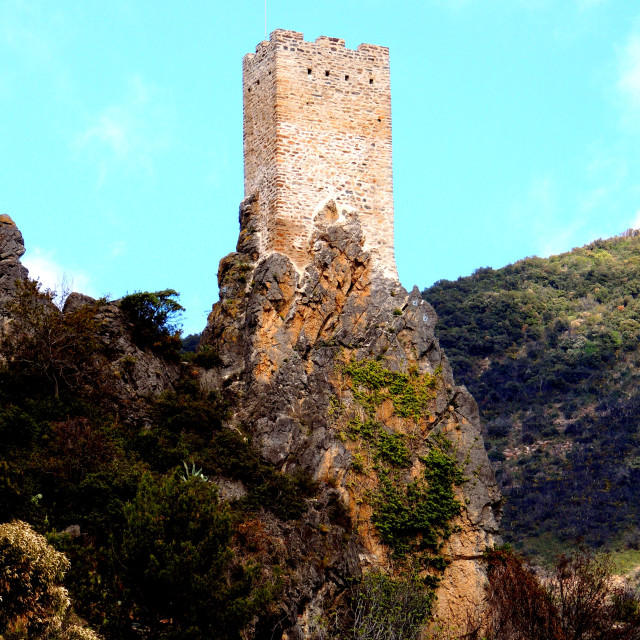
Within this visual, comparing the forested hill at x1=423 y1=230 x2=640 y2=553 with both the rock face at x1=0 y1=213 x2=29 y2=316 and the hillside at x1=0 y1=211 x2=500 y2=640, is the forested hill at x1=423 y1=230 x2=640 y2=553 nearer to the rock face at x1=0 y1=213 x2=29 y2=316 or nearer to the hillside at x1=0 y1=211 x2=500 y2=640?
the hillside at x1=0 y1=211 x2=500 y2=640

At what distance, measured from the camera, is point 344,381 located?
3022 centimetres

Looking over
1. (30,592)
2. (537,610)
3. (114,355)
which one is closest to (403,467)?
(537,610)

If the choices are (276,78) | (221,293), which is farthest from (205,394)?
(276,78)

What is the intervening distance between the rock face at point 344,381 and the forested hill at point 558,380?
47.1ft

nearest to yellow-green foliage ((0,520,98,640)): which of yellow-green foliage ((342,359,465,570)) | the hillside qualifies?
the hillside

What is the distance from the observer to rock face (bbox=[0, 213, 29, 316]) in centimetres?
2975

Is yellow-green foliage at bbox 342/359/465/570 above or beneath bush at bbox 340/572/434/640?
above

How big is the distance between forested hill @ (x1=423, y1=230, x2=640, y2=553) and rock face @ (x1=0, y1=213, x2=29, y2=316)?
20.9m

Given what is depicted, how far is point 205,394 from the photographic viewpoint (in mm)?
30406

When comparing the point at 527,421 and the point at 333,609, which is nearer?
the point at 333,609

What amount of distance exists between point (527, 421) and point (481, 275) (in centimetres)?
1411

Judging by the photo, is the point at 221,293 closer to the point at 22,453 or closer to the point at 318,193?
the point at 318,193

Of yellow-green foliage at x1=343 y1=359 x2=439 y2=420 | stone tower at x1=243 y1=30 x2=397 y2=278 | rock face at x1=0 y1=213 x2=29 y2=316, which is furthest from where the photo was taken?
stone tower at x1=243 y1=30 x2=397 y2=278

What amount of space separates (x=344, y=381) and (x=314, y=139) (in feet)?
20.4
